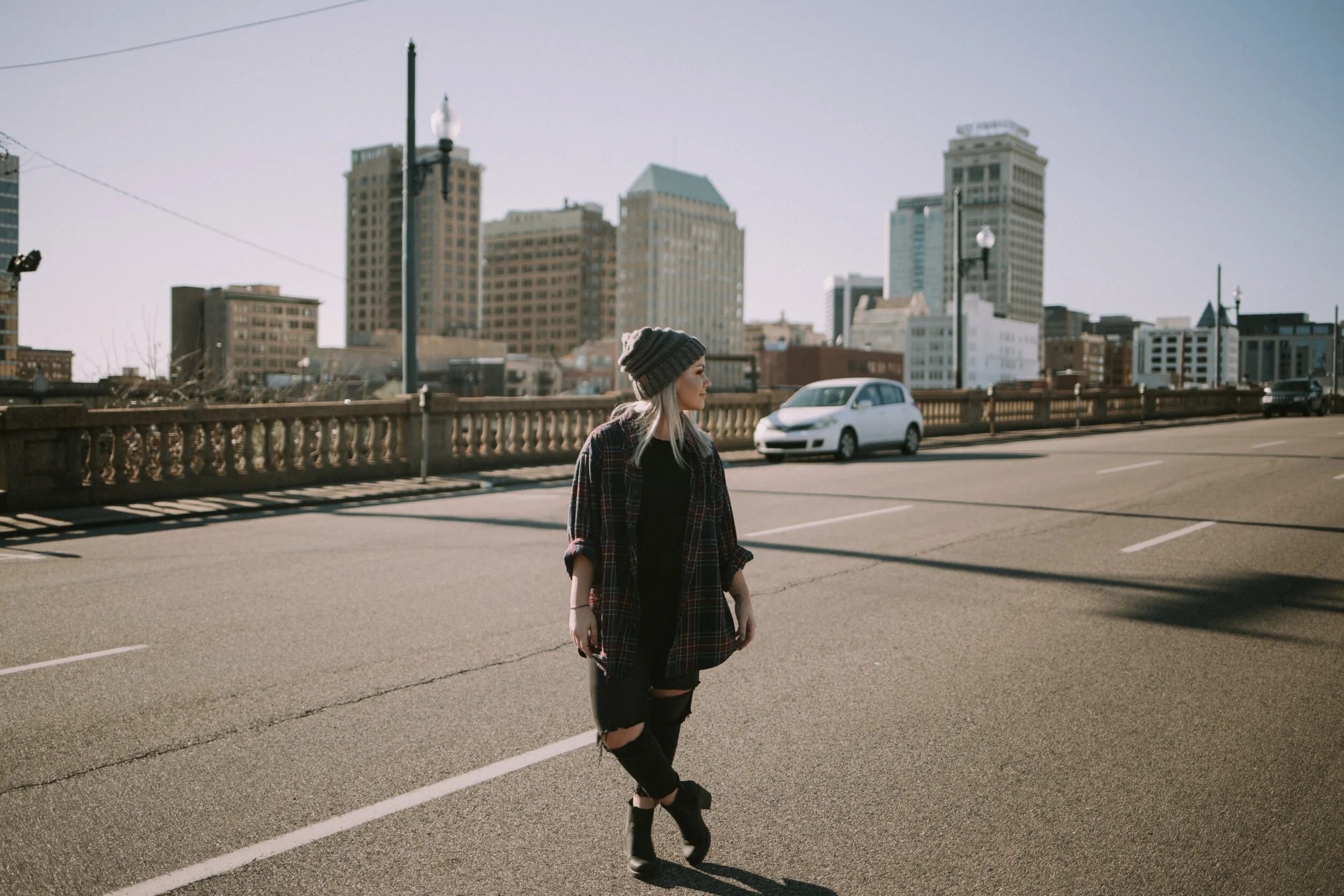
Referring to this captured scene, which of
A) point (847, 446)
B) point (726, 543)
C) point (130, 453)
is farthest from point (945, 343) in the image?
point (726, 543)

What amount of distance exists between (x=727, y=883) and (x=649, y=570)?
103 centimetres

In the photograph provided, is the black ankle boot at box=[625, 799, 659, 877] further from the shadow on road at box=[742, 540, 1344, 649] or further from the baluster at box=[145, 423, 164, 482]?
the baluster at box=[145, 423, 164, 482]

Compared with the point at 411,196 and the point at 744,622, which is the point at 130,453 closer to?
the point at 411,196

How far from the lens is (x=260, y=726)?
4.95m

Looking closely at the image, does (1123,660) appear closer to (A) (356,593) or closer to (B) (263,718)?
(B) (263,718)

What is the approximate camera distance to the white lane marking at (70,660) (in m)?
5.96

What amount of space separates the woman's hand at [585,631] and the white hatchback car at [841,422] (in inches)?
733

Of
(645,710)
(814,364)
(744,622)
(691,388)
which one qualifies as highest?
(814,364)

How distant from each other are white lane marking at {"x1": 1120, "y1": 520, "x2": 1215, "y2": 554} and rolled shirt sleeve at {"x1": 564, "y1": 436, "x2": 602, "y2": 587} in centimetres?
788

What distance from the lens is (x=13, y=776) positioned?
4.33 meters

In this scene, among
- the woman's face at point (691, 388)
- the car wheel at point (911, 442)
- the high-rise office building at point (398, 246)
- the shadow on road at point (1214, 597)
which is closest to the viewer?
the woman's face at point (691, 388)

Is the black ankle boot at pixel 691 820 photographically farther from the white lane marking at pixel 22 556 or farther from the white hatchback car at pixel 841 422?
the white hatchback car at pixel 841 422

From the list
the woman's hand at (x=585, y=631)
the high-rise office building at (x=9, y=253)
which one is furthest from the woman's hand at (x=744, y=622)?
A: the high-rise office building at (x=9, y=253)

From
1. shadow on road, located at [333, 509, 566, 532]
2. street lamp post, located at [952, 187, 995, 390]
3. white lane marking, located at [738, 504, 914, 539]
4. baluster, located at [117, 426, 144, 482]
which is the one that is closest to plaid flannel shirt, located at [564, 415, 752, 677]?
white lane marking, located at [738, 504, 914, 539]
